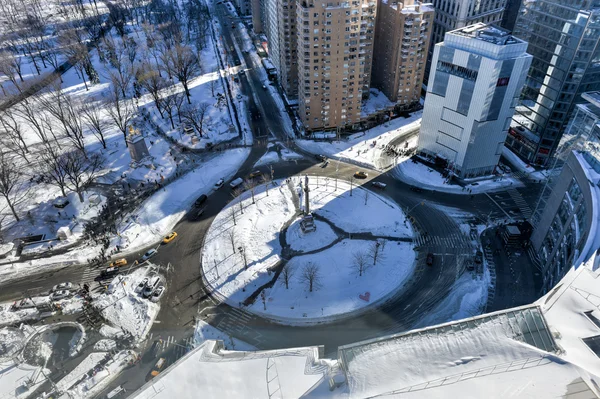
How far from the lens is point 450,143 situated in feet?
260

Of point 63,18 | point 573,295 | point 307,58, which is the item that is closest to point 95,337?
point 573,295

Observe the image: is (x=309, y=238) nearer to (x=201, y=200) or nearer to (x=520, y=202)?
(x=201, y=200)

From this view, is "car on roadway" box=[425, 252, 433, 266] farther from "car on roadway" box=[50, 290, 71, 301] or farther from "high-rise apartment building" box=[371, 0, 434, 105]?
"high-rise apartment building" box=[371, 0, 434, 105]

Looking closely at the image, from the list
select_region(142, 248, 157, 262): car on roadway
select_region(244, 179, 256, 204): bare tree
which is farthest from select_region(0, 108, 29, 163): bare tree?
select_region(244, 179, 256, 204): bare tree

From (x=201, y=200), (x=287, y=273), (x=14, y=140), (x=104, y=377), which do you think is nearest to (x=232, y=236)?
(x=287, y=273)

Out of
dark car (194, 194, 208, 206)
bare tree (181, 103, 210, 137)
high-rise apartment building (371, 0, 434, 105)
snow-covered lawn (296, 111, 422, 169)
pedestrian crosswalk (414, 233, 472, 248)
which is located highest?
high-rise apartment building (371, 0, 434, 105)

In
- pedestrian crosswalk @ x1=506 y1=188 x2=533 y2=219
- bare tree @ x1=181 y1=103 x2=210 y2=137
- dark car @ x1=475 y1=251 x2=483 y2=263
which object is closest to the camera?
dark car @ x1=475 y1=251 x2=483 y2=263

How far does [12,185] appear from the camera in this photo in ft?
246

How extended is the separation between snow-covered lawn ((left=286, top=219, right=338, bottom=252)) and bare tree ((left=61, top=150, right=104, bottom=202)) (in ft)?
140

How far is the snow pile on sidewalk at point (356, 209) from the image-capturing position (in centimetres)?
6762

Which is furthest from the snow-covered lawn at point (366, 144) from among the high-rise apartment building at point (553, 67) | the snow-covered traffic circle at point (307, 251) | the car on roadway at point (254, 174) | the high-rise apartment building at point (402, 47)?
the high-rise apartment building at point (553, 67)

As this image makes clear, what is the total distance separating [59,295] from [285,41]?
82451mm

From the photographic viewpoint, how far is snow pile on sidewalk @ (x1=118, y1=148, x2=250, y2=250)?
68562mm

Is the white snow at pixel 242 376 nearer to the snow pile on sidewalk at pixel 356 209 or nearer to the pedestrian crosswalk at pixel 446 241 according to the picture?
the snow pile on sidewalk at pixel 356 209
